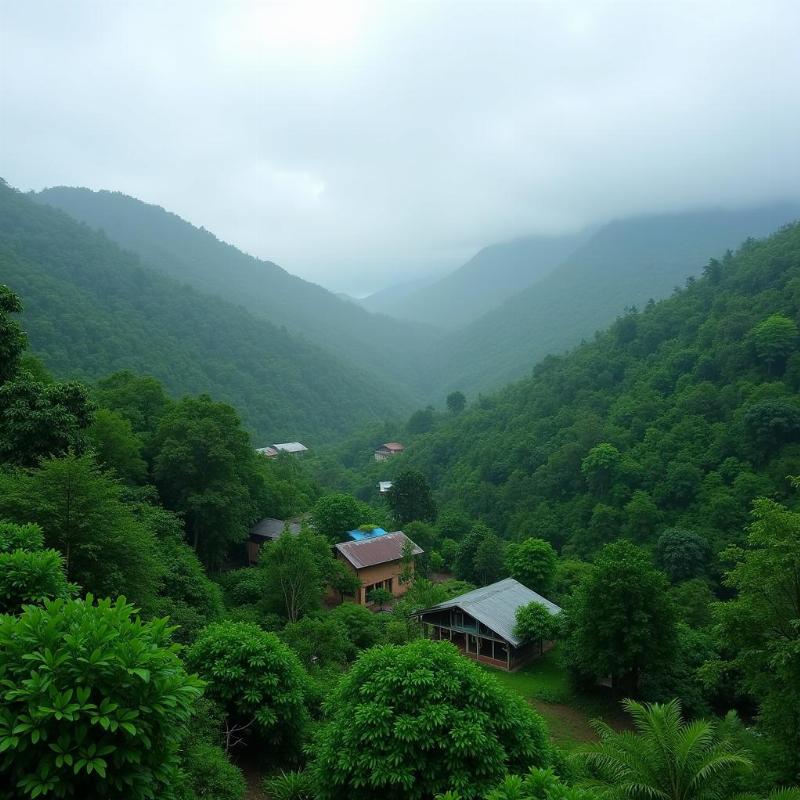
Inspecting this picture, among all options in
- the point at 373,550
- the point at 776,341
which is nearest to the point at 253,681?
the point at 373,550

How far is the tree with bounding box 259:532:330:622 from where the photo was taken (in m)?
20.4

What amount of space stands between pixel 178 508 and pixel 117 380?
10508 mm

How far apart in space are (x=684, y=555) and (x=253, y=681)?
26.5 meters

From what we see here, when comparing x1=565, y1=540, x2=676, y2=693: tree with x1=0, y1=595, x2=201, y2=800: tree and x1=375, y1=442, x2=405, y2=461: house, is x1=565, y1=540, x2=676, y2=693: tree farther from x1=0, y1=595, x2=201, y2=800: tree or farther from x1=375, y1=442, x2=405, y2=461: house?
x1=375, y1=442, x2=405, y2=461: house

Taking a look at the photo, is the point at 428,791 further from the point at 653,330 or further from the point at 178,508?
the point at 653,330

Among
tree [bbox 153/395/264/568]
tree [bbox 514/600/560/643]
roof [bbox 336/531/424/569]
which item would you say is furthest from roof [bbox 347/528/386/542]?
tree [bbox 514/600/560/643]

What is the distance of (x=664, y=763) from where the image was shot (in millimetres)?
9852

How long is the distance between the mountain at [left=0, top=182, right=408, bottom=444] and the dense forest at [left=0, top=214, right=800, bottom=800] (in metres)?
33.1

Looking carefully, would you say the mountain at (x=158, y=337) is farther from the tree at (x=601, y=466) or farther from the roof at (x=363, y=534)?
the tree at (x=601, y=466)

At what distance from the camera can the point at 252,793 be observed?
33.9 ft

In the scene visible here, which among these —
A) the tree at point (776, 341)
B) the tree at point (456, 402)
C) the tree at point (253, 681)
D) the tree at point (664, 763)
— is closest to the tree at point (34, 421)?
the tree at point (253, 681)

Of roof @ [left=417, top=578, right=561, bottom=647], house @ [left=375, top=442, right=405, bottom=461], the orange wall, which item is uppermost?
roof @ [left=417, top=578, right=561, bottom=647]

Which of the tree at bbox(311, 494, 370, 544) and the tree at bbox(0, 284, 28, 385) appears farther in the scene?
the tree at bbox(311, 494, 370, 544)

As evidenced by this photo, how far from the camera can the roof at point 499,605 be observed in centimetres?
2219
